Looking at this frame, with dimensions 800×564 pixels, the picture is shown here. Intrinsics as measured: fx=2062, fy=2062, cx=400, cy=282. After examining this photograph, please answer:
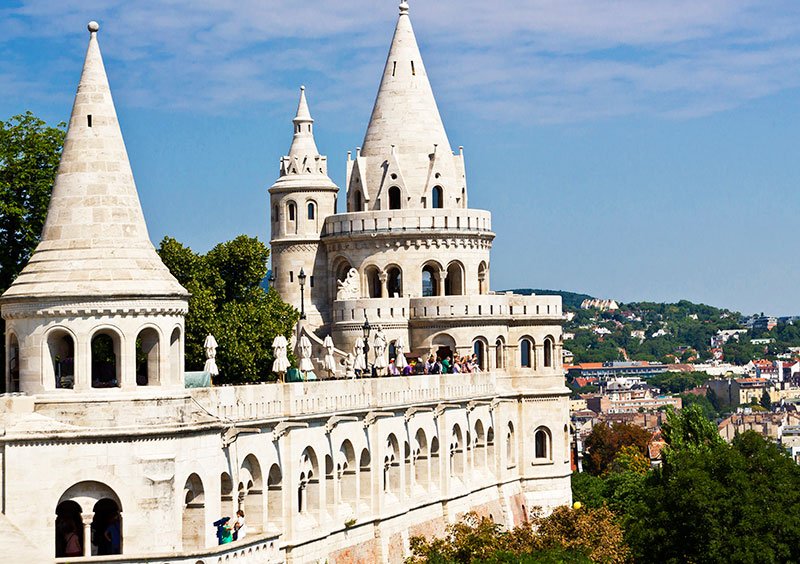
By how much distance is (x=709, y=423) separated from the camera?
93.7 m

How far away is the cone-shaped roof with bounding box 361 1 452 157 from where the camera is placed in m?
84.7

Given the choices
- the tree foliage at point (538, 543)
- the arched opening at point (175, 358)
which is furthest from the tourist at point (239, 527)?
the tree foliage at point (538, 543)

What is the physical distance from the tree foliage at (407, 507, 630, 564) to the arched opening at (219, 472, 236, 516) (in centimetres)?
622

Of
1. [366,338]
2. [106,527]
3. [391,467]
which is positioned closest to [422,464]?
[391,467]

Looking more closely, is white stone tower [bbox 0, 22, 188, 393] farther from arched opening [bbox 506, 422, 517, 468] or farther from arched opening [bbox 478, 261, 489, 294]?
arched opening [bbox 478, 261, 489, 294]

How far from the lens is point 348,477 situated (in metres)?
61.7

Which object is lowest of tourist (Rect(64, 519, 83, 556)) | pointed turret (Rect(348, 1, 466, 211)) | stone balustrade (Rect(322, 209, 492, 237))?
tourist (Rect(64, 519, 83, 556))

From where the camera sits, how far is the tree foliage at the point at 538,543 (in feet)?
183

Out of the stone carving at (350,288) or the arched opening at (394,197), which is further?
the arched opening at (394,197)

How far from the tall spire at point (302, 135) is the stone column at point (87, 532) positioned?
42.6m

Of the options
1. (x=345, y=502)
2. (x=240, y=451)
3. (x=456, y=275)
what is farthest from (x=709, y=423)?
(x=240, y=451)

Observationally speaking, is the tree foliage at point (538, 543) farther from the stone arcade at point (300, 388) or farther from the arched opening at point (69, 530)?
the arched opening at point (69, 530)

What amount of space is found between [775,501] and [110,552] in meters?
28.2

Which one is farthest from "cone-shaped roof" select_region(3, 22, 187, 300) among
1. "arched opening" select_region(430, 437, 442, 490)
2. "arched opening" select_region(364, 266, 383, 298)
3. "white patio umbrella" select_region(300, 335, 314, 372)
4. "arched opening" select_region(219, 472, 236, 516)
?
"arched opening" select_region(364, 266, 383, 298)
